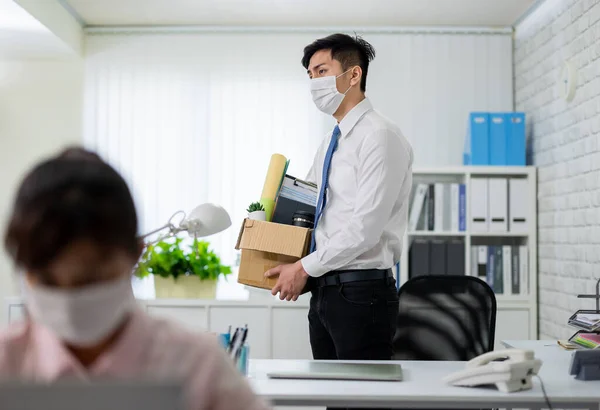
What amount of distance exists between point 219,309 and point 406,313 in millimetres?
1892

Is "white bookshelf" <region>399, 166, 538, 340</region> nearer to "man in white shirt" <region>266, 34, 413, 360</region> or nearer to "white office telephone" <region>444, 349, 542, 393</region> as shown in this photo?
"man in white shirt" <region>266, 34, 413, 360</region>

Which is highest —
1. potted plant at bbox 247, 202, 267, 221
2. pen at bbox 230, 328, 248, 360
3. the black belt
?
potted plant at bbox 247, 202, 267, 221

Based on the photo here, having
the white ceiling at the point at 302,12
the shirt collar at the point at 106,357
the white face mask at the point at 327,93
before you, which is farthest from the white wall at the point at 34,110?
the shirt collar at the point at 106,357

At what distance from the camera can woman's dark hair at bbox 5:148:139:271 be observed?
80 centimetres

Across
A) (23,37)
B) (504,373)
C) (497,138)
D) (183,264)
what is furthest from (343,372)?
(23,37)

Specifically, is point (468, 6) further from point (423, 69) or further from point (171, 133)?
point (171, 133)

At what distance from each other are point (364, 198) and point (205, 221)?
58 centimetres

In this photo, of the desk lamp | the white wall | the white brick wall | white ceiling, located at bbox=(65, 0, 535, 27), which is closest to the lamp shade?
the desk lamp

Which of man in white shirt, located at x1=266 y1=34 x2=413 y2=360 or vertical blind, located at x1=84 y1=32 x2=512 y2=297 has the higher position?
vertical blind, located at x1=84 y1=32 x2=512 y2=297

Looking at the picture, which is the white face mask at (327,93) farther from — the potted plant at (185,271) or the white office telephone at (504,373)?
the potted plant at (185,271)

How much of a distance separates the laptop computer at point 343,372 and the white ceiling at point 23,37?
2.70m

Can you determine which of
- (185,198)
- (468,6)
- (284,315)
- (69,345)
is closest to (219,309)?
(284,315)

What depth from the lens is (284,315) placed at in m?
4.25

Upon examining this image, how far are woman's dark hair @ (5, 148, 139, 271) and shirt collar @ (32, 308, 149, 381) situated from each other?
4.5 inches
